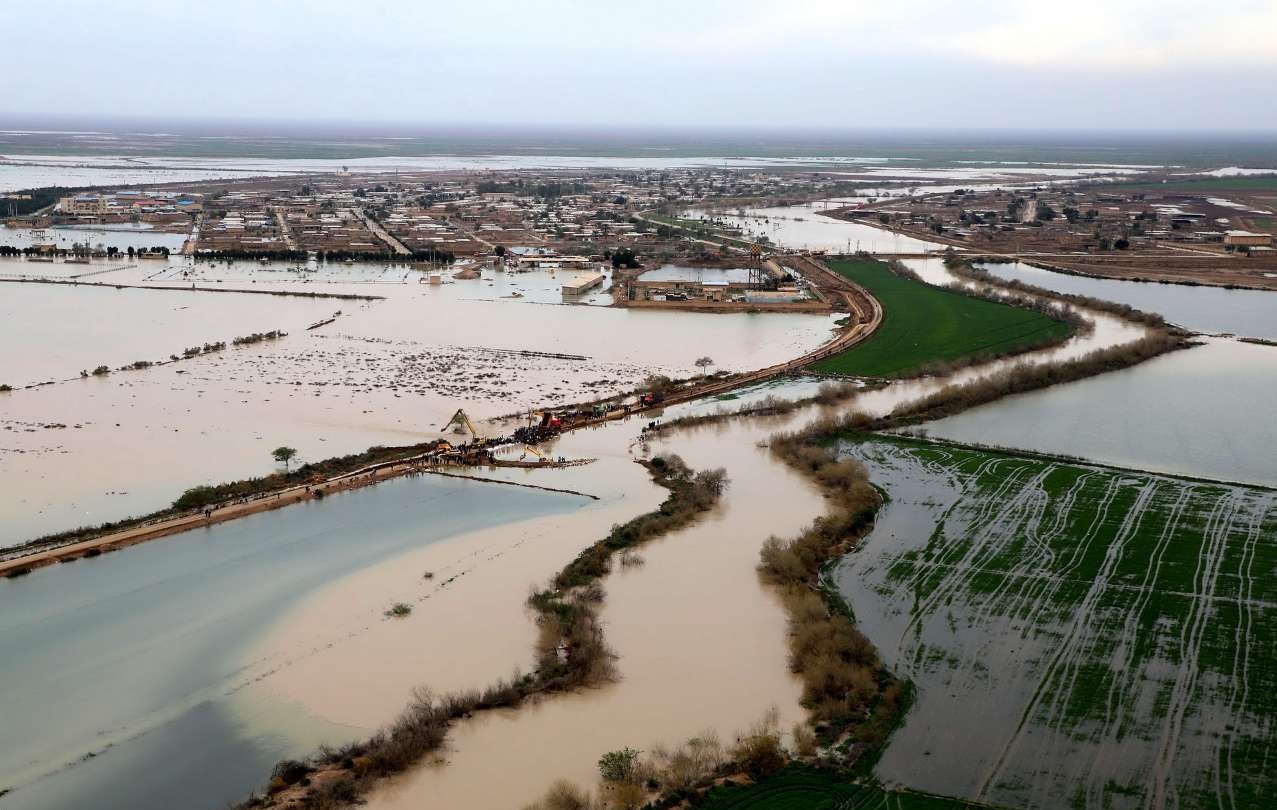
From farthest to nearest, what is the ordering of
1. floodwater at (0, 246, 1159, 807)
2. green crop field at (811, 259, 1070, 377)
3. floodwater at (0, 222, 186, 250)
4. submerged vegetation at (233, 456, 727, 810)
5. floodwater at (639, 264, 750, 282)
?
floodwater at (0, 222, 186, 250) → floodwater at (639, 264, 750, 282) → green crop field at (811, 259, 1070, 377) → floodwater at (0, 246, 1159, 807) → submerged vegetation at (233, 456, 727, 810)

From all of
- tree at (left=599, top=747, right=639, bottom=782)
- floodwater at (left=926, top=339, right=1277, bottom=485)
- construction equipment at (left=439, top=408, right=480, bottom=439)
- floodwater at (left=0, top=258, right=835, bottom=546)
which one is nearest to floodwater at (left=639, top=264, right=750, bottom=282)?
floodwater at (left=0, top=258, right=835, bottom=546)

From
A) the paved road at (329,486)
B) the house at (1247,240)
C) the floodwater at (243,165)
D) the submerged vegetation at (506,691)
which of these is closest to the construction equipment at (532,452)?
the paved road at (329,486)

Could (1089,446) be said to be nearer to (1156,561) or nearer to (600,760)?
(1156,561)

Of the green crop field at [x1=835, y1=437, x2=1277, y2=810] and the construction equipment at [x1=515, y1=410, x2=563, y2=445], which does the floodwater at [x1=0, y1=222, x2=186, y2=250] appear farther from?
the green crop field at [x1=835, y1=437, x2=1277, y2=810]

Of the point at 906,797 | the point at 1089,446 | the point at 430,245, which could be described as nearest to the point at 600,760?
the point at 906,797

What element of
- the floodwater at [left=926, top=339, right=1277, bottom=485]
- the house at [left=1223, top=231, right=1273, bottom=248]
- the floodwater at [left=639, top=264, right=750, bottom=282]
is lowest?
the floodwater at [left=926, top=339, right=1277, bottom=485]

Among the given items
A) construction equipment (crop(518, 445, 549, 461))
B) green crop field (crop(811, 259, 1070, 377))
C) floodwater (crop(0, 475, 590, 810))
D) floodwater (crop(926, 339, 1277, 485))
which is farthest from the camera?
green crop field (crop(811, 259, 1070, 377))

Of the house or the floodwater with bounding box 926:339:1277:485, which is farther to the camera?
the house

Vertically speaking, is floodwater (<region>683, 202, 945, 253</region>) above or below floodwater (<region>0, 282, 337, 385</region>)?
above
